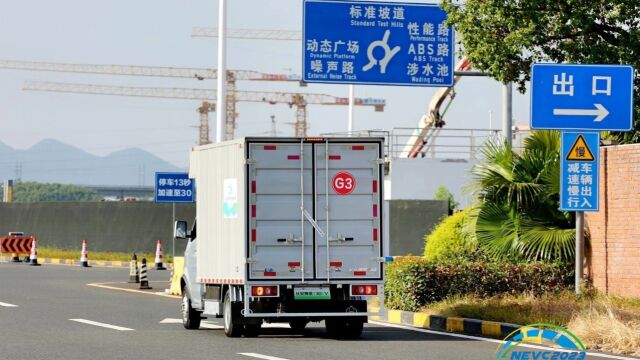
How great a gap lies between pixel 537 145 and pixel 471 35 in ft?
8.01

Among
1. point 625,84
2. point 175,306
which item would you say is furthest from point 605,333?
point 175,306

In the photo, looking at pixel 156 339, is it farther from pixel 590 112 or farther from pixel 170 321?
pixel 590 112

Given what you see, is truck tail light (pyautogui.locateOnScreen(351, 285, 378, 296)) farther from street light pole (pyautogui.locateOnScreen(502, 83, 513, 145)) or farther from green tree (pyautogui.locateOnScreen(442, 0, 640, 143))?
street light pole (pyautogui.locateOnScreen(502, 83, 513, 145))

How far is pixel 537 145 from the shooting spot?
24531 millimetres

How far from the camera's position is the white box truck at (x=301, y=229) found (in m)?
17.2

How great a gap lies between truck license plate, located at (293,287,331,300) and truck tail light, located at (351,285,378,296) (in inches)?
13.9

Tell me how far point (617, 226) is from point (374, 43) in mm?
7648

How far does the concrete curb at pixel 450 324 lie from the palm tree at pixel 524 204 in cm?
312

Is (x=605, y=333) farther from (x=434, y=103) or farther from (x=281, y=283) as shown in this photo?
(x=434, y=103)

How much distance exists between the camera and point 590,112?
19.7m

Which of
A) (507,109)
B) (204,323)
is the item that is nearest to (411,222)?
(507,109)

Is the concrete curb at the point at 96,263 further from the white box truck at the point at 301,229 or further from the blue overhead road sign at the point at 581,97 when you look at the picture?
the white box truck at the point at 301,229

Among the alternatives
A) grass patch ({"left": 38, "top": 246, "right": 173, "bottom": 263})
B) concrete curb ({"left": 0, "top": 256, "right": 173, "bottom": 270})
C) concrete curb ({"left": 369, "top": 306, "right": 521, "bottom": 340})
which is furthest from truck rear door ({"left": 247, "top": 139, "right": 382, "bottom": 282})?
grass patch ({"left": 38, "top": 246, "right": 173, "bottom": 263})

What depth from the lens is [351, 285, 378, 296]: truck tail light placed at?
17.5 metres
